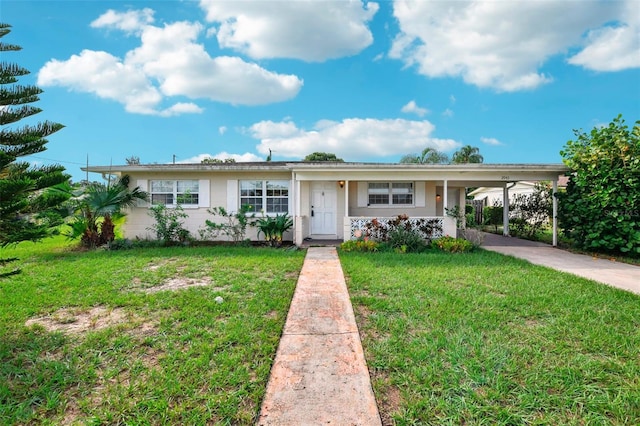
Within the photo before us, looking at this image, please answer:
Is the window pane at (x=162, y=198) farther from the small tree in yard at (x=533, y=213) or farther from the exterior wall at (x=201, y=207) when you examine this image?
the small tree in yard at (x=533, y=213)

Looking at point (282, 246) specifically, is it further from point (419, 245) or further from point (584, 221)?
point (584, 221)

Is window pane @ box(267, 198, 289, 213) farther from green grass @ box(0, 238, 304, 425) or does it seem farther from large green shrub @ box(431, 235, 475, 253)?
large green shrub @ box(431, 235, 475, 253)

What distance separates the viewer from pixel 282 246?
33.6 ft

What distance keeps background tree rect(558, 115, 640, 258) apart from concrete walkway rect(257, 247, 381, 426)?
861 centimetres

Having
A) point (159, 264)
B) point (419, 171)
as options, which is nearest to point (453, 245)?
point (419, 171)

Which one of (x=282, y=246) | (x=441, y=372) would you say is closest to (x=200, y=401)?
(x=441, y=372)

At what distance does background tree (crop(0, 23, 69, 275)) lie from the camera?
3.35 metres

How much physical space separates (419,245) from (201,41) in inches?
369

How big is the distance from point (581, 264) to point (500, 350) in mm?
6436

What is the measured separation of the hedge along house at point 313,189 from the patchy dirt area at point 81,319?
6415mm

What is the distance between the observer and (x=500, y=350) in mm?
3064

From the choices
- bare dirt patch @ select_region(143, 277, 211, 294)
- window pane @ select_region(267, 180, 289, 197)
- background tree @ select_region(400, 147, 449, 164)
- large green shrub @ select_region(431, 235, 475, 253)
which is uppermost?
background tree @ select_region(400, 147, 449, 164)

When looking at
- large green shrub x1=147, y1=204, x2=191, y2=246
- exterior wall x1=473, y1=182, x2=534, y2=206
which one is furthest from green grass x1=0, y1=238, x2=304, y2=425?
exterior wall x1=473, y1=182, x2=534, y2=206

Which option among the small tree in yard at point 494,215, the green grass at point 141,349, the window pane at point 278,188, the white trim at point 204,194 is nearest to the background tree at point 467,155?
the small tree in yard at point 494,215
